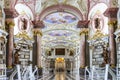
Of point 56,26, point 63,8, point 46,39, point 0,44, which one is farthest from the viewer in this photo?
point 46,39

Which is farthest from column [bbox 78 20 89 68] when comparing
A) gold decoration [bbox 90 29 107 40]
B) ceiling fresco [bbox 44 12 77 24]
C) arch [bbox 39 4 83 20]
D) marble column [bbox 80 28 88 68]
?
ceiling fresco [bbox 44 12 77 24]

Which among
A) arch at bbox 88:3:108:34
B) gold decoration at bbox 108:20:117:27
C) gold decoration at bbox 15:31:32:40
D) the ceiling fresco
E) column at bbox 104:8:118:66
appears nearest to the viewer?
column at bbox 104:8:118:66

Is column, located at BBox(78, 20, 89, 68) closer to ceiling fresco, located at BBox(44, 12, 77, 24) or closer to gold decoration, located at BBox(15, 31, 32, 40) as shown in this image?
gold decoration, located at BBox(15, 31, 32, 40)

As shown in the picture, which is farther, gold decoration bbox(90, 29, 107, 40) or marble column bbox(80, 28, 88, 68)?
marble column bbox(80, 28, 88, 68)

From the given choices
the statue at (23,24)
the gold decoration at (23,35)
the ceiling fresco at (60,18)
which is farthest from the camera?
the ceiling fresco at (60,18)

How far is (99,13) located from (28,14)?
557 cm

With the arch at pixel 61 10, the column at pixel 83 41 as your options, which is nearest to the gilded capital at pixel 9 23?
the arch at pixel 61 10

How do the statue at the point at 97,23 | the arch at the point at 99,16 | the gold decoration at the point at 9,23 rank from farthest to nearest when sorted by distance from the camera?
the statue at the point at 97,23 < the arch at the point at 99,16 < the gold decoration at the point at 9,23

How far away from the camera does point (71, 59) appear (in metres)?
49.3

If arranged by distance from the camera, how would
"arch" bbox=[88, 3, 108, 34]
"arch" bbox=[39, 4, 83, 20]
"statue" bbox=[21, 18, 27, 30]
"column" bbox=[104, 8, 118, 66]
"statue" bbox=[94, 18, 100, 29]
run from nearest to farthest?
"column" bbox=[104, 8, 118, 66] → "arch" bbox=[88, 3, 108, 34] → "statue" bbox=[21, 18, 27, 30] → "statue" bbox=[94, 18, 100, 29] → "arch" bbox=[39, 4, 83, 20]

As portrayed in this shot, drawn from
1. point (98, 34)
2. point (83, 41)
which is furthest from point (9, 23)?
point (83, 41)

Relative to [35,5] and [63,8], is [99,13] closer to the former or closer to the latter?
[63,8]

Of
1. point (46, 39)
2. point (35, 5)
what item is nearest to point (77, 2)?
point (35, 5)

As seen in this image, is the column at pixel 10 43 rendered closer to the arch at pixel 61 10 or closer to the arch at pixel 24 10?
the arch at pixel 24 10
